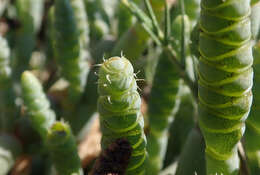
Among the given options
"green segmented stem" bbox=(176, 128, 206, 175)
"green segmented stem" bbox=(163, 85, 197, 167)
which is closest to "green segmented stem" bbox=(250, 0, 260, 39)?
"green segmented stem" bbox=(176, 128, 206, 175)

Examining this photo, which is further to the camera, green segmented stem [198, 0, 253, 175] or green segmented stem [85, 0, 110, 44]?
green segmented stem [85, 0, 110, 44]

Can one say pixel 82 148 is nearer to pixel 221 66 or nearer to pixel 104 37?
pixel 104 37

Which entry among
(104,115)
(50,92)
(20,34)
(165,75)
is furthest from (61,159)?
(20,34)

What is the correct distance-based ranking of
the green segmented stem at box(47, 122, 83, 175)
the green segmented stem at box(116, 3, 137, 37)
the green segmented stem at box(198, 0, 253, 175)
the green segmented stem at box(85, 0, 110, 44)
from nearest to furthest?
the green segmented stem at box(198, 0, 253, 175)
the green segmented stem at box(47, 122, 83, 175)
the green segmented stem at box(116, 3, 137, 37)
the green segmented stem at box(85, 0, 110, 44)

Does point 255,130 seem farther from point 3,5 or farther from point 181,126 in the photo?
point 3,5

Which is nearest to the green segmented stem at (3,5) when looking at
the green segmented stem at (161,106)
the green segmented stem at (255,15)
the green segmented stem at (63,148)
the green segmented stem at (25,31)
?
the green segmented stem at (25,31)

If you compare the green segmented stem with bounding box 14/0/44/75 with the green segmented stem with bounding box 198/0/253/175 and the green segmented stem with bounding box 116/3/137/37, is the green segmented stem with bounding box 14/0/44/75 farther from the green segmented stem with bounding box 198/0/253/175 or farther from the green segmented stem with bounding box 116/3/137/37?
the green segmented stem with bounding box 198/0/253/175
